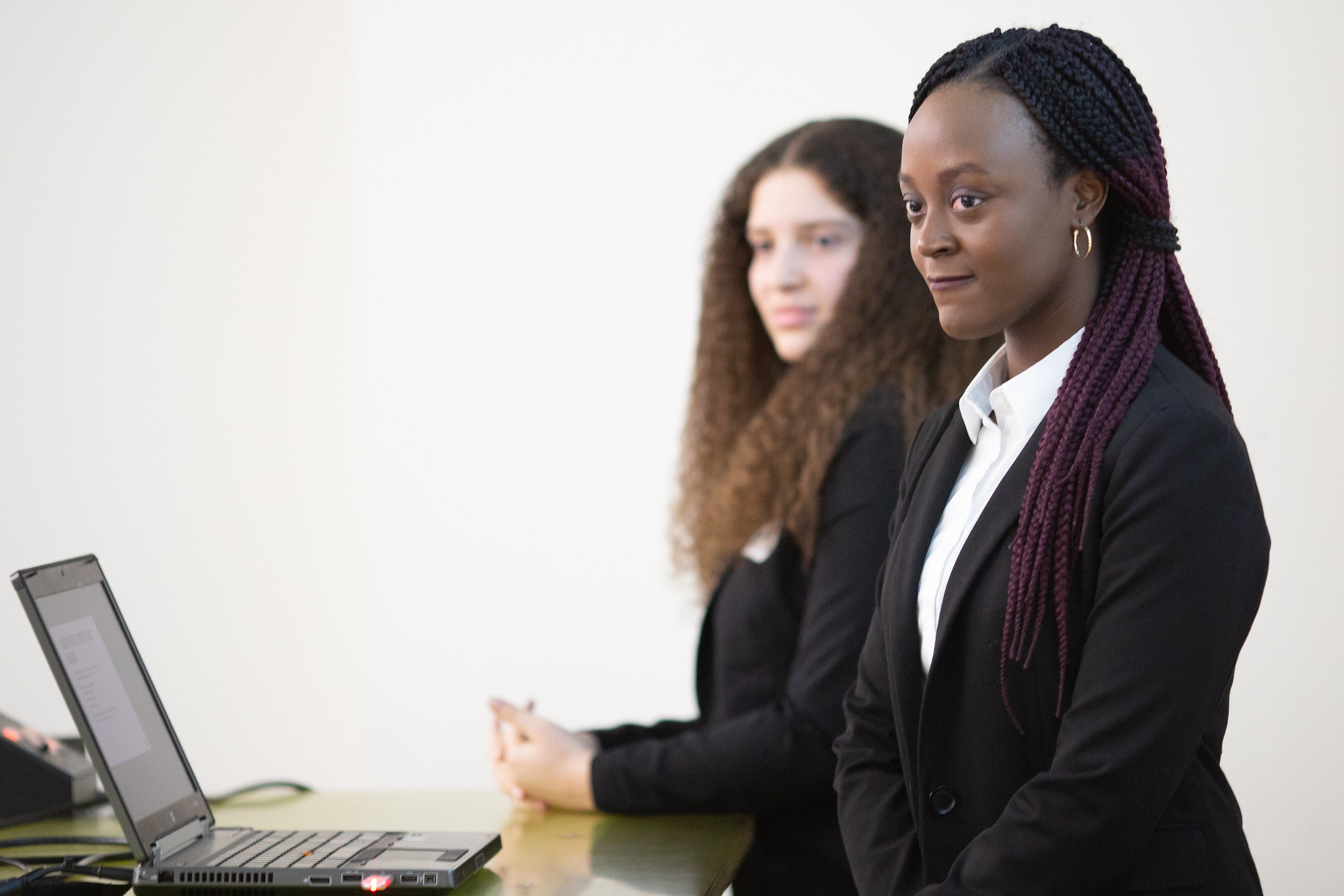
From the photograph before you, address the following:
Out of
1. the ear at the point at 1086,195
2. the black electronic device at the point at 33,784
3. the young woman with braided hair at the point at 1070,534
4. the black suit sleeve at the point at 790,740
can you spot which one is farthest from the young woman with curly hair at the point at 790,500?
the ear at the point at 1086,195

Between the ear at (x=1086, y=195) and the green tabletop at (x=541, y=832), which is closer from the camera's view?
the ear at (x=1086, y=195)

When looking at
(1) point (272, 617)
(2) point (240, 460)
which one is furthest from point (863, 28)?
(1) point (272, 617)

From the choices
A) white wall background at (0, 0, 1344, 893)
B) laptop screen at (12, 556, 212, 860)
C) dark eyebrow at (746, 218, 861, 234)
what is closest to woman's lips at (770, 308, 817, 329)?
dark eyebrow at (746, 218, 861, 234)

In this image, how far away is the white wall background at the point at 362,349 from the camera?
3.13 m

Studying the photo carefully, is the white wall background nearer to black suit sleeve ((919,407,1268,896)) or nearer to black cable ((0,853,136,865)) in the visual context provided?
black cable ((0,853,136,865))

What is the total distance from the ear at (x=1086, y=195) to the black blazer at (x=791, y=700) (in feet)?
2.10

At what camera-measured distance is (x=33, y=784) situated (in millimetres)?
1493

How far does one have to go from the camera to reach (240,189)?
325 centimetres

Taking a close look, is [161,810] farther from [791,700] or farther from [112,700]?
[791,700]

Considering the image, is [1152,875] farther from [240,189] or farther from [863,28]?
[240,189]

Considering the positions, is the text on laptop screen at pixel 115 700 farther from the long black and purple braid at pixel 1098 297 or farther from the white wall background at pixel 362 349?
the white wall background at pixel 362 349

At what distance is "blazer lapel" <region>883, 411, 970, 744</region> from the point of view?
3.51 feet

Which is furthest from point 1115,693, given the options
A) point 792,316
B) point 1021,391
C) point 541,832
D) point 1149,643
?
point 792,316

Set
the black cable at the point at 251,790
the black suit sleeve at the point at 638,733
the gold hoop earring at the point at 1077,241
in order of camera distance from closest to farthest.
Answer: the gold hoop earring at the point at 1077,241, the black cable at the point at 251,790, the black suit sleeve at the point at 638,733
